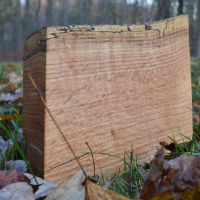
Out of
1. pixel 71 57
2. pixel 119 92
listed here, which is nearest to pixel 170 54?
pixel 119 92

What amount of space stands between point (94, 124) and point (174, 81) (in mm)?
590

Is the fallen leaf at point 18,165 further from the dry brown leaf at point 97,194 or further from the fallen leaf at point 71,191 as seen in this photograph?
the dry brown leaf at point 97,194

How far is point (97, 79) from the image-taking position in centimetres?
112

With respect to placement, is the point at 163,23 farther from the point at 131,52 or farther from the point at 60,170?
the point at 60,170

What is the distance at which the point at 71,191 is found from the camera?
30.6 inches

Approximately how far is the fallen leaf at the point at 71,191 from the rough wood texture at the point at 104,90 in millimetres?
236

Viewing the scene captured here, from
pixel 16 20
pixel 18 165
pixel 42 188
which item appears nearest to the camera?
pixel 42 188

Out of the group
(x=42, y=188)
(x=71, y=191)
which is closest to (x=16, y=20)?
(x=42, y=188)

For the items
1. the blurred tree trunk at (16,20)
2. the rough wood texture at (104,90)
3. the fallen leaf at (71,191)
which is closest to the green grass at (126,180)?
the rough wood texture at (104,90)

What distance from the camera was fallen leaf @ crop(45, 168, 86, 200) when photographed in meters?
0.77

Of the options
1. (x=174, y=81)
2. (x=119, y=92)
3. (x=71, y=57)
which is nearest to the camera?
(x=71, y=57)

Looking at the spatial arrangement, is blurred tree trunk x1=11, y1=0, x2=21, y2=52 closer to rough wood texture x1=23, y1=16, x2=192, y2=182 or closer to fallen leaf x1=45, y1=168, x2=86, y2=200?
rough wood texture x1=23, y1=16, x2=192, y2=182

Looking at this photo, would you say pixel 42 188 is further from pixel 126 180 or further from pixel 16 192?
pixel 126 180

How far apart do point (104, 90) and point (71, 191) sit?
0.50 metres
